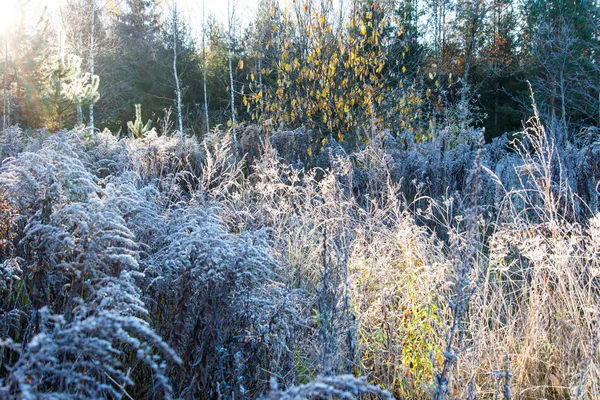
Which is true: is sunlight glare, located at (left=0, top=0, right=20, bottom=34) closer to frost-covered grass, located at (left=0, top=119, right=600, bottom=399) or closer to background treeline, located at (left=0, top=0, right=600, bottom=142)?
background treeline, located at (left=0, top=0, right=600, bottom=142)

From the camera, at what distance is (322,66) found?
7.58 metres

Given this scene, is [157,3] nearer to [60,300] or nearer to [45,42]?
[45,42]

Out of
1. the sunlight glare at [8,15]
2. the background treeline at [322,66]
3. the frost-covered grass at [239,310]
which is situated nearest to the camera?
the frost-covered grass at [239,310]

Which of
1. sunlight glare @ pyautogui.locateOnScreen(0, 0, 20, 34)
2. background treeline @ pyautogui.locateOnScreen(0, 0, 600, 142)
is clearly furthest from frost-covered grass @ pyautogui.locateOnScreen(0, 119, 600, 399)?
sunlight glare @ pyautogui.locateOnScreen(0, 0, 20, 34)

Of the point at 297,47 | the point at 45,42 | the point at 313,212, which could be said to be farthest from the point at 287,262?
the point at 45,42

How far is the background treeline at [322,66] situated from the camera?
26.1 ft

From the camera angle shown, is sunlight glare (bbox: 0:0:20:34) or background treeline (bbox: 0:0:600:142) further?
sunlight glare (bbox: 0:0:20:34)

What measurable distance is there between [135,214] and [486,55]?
2049 centimetres

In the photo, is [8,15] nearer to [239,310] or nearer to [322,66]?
[322,66]

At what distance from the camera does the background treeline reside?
7.94 meters

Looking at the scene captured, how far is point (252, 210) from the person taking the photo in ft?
14.1

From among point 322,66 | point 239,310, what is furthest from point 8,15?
point 239,310

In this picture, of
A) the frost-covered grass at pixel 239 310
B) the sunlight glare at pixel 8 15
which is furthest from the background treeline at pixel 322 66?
the frost-covered grass at pixel 239 310

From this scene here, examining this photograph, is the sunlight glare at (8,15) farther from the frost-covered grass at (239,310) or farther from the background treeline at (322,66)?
the frost-covered grass at (239,310)
